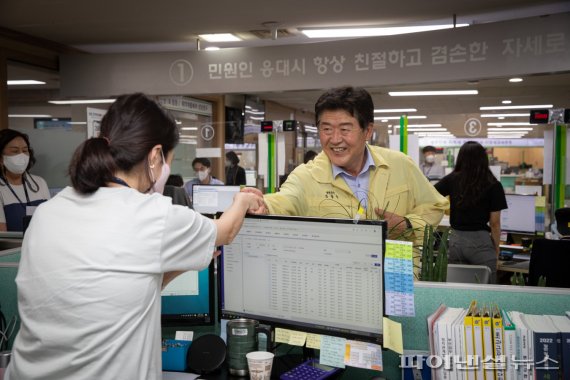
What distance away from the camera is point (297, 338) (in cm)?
159

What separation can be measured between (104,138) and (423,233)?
1.09 meters

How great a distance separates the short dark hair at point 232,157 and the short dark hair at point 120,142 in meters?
5.25

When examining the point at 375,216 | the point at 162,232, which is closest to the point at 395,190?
the point at 375,216

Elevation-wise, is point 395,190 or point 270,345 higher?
point 395,190

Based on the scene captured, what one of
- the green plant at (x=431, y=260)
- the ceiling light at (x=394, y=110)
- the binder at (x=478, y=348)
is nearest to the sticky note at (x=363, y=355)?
the binder at (x=478, y=348)

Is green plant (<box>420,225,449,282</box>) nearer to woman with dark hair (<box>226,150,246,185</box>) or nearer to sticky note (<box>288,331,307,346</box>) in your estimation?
sticky note (<box>288,331,307,346</box>)

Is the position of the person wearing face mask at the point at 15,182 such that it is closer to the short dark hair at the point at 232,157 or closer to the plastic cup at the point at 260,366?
the short dark hair at the point at 232,157

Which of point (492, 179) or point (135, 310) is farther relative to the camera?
point (492, 179)

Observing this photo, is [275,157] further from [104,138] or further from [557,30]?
[104,138]

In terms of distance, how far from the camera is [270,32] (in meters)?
5.61

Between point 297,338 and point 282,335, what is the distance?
5 centimetres

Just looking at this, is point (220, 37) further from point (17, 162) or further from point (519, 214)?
point (519, 214)

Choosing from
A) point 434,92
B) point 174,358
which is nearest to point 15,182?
point 174,358

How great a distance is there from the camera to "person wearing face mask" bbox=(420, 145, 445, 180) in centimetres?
635
